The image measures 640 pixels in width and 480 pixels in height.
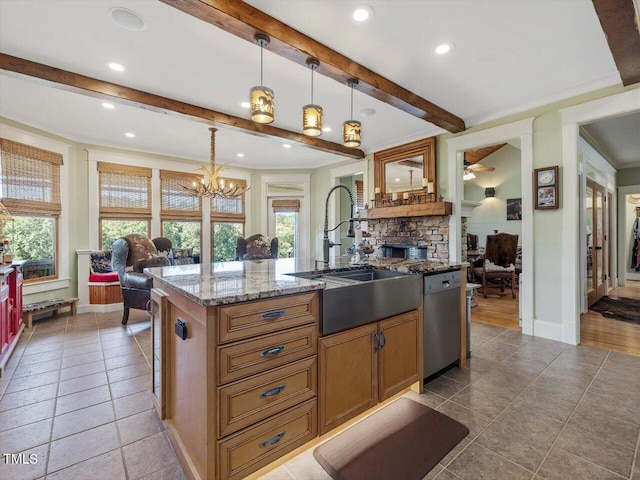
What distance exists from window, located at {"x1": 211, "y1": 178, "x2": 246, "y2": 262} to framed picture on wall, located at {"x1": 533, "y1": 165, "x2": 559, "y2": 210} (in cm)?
527

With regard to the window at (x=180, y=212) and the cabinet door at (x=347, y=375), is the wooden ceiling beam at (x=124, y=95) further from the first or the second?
the cabinet door at (x=347, y=375)

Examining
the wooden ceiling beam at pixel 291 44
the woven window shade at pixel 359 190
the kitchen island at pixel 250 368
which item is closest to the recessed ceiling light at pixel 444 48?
the wooden ceiling beam at pixel 291 44

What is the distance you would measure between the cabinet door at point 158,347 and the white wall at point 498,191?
25.2ft

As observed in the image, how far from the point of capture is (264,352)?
1.36m

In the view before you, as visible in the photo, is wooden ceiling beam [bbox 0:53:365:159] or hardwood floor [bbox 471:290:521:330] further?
hardwood floor [bbox 471:290:521:330]

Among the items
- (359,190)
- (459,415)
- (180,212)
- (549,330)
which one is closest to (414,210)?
(549,330)

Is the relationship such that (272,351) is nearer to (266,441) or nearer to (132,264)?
(266,441)

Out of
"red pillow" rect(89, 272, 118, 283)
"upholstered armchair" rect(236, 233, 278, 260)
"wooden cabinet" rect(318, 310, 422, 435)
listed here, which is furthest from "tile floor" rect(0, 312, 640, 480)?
"upholstered armchair" rect(236, 233, 278, 260)

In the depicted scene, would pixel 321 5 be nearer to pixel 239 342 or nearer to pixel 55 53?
pixel 239 342

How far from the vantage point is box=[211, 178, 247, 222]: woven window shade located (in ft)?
20.9

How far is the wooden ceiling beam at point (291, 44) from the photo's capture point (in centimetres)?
186

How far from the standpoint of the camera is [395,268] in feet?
7.50

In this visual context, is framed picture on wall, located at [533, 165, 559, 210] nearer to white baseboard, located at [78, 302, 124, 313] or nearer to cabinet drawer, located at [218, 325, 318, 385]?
cabinet drawer, located at [218, 325, 318, 385]

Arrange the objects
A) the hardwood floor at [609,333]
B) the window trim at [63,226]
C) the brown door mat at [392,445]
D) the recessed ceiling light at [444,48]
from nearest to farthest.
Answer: the brown door mat at [392,445] → the recessed ceiling light at [444,48] → the hardwood floor at [609,333] → the window trim at [63,226]
